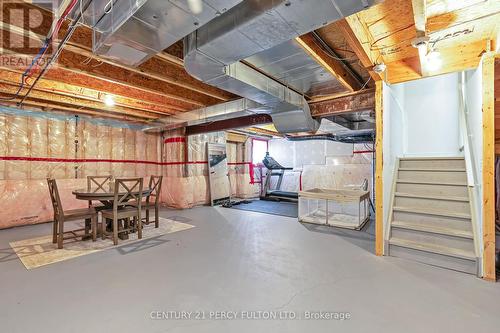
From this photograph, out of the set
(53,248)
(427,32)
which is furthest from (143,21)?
(53,248)

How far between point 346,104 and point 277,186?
528 centimetres

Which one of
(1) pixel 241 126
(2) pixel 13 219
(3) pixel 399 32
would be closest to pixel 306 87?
(3) pixel 399 32

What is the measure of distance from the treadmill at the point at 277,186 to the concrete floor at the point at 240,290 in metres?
4.09

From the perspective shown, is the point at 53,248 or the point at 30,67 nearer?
the point at 30,67

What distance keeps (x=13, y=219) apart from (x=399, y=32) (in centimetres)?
668

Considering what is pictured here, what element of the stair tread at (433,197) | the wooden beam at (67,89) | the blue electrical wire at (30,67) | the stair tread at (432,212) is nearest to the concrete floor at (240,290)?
the stair tread at (432,212)

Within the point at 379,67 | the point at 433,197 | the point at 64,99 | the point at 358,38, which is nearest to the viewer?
the point at 358,38

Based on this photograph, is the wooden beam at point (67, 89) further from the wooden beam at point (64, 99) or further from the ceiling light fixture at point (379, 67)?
the ceiling light fixture at point (379, 67)

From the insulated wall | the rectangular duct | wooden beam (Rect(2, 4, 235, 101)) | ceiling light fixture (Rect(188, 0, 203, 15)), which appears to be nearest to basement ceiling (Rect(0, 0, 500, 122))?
wooden beam (Rect(2, 4, 235, 101))

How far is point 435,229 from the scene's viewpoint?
2738mm

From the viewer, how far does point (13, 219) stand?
14.0 feet

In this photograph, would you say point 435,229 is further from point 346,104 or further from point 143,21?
point 143,21

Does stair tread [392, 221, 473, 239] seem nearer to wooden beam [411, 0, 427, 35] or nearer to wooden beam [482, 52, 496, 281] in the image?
wooden beam [482, 52, 496, 281]

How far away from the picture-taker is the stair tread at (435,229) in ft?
8.45
